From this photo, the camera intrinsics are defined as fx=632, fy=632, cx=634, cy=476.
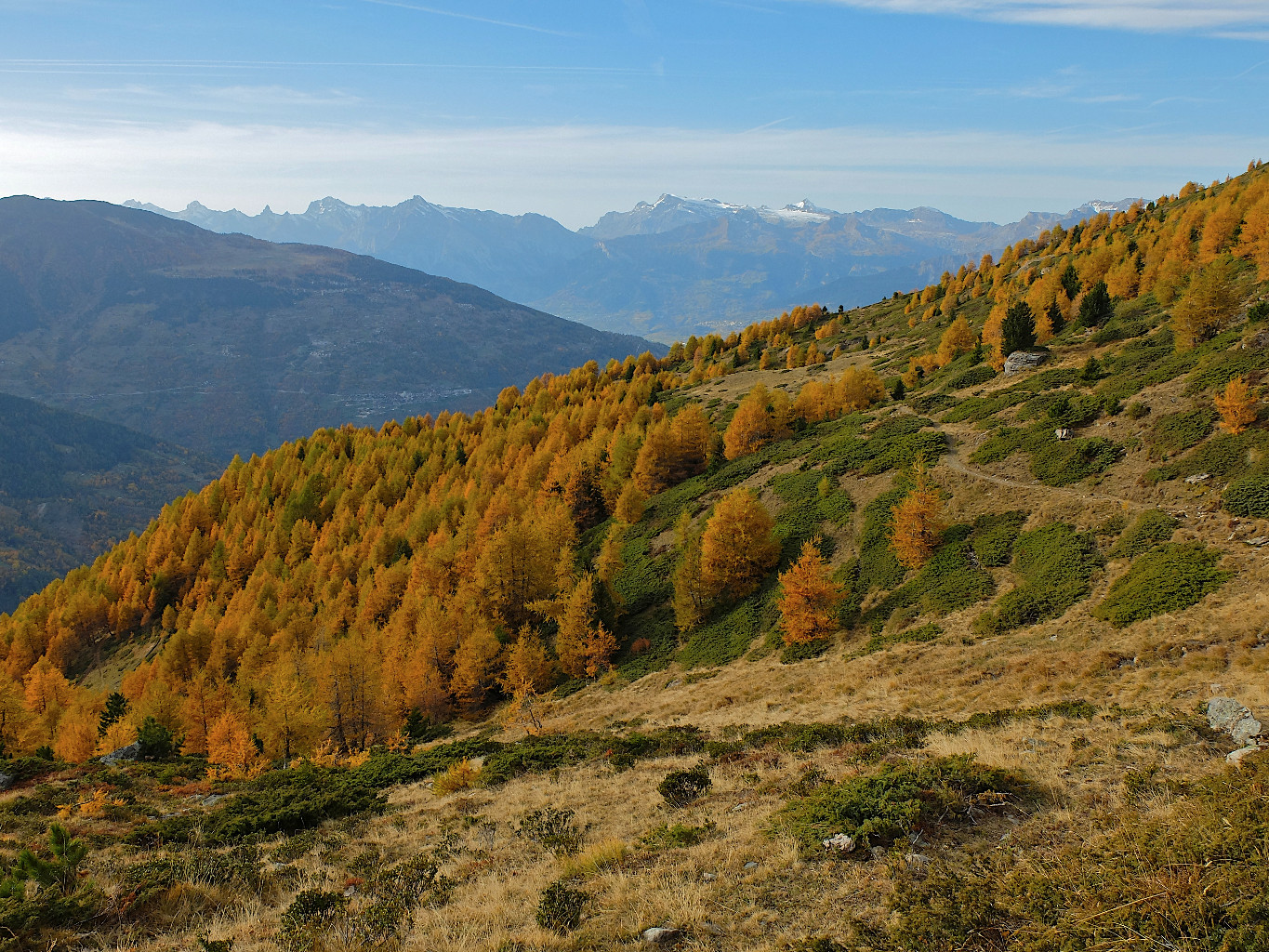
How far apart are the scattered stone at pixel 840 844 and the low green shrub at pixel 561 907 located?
4376mm

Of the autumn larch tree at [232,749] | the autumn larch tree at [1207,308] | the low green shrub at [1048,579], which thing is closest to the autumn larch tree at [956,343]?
the autumn larch tree at [1207,308]

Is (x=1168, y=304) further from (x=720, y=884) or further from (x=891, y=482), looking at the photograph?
(x=720, y=884)

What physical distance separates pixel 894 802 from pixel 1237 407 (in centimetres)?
4056

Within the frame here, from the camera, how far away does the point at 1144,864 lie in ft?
26.7

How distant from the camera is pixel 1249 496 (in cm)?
3219

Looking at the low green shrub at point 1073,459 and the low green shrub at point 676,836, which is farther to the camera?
the low green shrub at point 1073,459

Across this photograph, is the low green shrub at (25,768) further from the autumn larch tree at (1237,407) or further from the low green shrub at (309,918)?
the autumn larch tree at (1237,407)

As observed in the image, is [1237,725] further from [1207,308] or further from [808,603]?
[1207,308]

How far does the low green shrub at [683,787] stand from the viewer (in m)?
17.0

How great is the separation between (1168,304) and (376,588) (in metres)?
95.6

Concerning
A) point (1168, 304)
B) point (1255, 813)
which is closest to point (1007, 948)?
point (1255, 813)

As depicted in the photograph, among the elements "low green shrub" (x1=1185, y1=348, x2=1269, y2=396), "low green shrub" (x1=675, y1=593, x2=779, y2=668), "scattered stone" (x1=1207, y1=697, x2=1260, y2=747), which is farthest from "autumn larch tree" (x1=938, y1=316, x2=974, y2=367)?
"scattered stone" (x1=1207, y1=697, x2=1260, y2=747)

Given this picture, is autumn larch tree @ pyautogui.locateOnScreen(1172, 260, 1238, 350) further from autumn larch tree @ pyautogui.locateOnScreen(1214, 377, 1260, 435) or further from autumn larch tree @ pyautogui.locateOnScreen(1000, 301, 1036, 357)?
autumn larch tree @ pyautogui.locateOnScreen(1000, 301, 1036, 357)

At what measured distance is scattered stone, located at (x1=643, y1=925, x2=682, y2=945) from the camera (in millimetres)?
9172
